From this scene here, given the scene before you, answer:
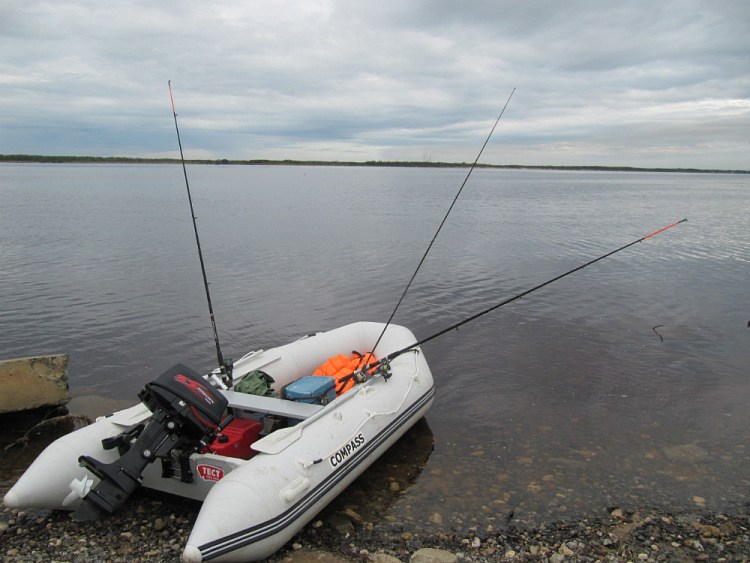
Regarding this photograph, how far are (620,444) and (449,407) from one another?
76.5 inches

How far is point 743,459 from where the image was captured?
5.52m

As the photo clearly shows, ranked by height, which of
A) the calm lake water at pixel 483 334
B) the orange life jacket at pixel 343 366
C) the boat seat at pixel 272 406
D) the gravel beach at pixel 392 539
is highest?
the boat seat at pixel 272 406

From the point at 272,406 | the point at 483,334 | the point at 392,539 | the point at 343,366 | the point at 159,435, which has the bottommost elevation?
the point at 483,334

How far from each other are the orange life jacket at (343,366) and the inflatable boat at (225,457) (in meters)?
→ 0.43

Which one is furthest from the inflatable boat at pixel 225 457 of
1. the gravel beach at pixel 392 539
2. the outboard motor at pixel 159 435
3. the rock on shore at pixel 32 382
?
the rock on shore at pixel 32 382

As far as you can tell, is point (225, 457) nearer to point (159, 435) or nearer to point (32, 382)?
point (159, 435)

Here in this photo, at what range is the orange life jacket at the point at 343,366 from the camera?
19.4ft

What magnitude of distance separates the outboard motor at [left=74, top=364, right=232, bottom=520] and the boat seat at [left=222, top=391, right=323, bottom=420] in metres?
0.59

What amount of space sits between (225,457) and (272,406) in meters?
0.81

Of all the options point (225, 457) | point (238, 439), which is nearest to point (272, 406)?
point (238, 439)

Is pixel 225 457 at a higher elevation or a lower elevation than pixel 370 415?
higher

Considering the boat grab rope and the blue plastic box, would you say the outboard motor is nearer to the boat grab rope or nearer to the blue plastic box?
the boat grab rope

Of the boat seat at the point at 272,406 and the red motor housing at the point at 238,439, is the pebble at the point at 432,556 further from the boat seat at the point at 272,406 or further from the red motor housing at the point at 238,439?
the red motor housing at the point at 238,439

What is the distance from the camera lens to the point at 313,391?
→ 5277 mm
